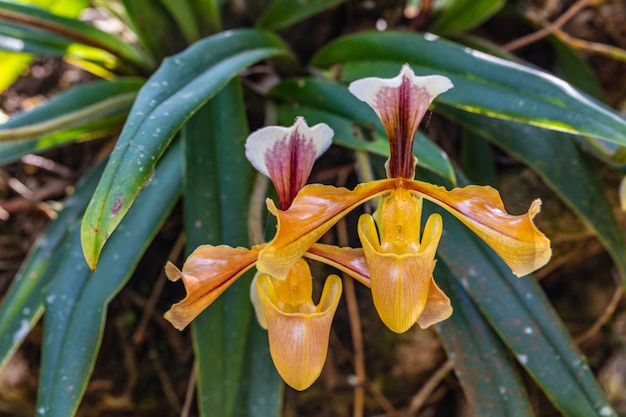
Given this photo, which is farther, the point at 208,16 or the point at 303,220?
the point at 208,16

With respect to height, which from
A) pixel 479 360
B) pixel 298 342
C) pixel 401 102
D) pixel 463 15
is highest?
pixel 463 15

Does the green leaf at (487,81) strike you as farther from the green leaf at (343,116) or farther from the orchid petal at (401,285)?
the orchid petal at (401,285)

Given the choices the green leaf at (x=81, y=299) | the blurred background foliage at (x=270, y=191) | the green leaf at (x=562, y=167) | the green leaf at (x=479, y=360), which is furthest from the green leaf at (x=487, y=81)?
the green leaf at (x=81, y=299)

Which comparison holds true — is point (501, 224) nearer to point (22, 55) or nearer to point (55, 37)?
point (55, 37)

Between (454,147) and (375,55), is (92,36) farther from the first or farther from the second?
(454,147)

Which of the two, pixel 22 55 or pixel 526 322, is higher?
pixel 22 55

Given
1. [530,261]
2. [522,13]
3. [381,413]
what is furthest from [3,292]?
[522,13]

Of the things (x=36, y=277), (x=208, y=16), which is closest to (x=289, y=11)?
(x=208, y=16)

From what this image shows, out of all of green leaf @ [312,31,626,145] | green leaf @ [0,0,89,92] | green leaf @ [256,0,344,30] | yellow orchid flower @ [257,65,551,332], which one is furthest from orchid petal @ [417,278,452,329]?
green leaf @ [0,0,89,92]
